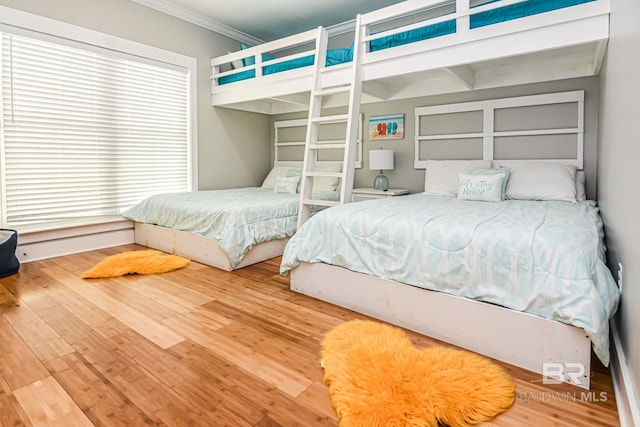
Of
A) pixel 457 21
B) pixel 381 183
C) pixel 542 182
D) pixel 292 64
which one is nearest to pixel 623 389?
pixel 542 182

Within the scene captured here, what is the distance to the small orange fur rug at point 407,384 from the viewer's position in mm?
1255

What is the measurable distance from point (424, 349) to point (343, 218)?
870 millimetres

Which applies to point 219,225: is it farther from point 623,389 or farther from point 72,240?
point 623,389

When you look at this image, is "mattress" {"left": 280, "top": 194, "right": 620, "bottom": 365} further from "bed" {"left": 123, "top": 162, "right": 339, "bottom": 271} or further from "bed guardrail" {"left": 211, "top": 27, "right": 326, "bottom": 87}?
"bed guardrail" {"left": 211, "top": 27, "right": 326, "bottom": 87}

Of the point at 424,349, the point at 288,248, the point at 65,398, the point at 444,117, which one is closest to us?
the point at 65,398

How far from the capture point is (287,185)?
416 cm

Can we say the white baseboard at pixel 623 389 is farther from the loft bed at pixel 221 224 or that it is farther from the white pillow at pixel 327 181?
the white pillow at pixel 327 181

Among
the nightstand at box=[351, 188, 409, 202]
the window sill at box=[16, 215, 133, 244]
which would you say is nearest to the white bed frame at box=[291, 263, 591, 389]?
the nightstand at box=[351, 188, 409, 202]

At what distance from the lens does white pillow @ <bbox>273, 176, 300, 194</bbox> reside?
4121 millimetres

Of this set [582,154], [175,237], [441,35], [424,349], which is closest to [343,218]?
[424,349]

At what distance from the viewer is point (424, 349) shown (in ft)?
5.67

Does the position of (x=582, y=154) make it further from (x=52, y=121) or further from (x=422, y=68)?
(x=52, y=121)

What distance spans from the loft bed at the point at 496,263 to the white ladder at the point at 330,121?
1.60 ft

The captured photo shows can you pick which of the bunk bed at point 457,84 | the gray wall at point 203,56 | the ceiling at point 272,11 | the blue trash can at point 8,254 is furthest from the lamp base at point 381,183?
the blue trash can at point 8,254
